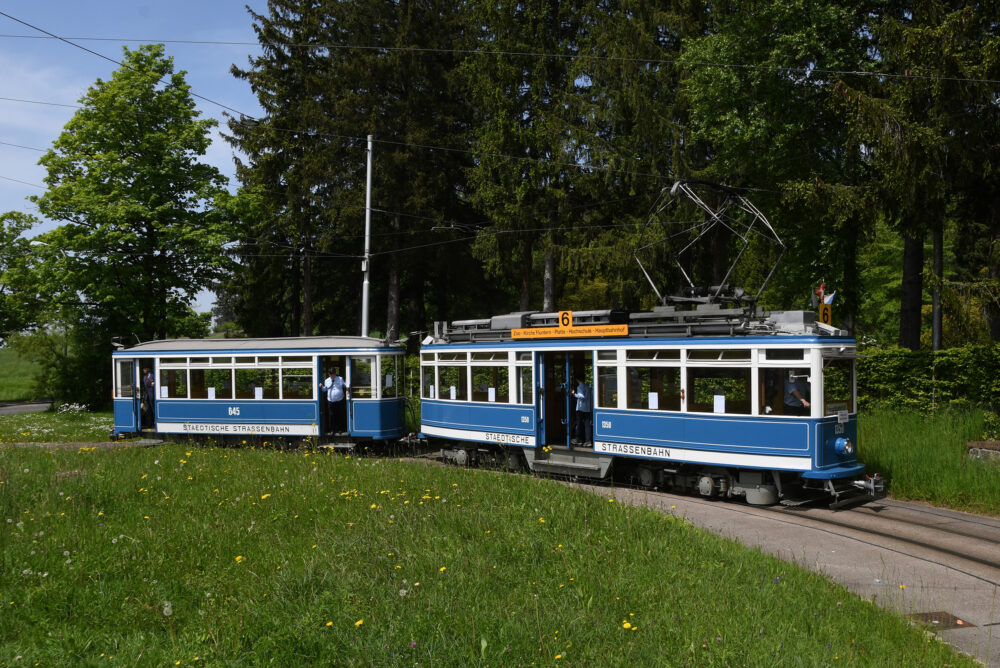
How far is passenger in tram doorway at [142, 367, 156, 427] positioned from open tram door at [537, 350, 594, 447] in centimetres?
1126

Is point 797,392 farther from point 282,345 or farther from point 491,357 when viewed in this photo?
point 282,345

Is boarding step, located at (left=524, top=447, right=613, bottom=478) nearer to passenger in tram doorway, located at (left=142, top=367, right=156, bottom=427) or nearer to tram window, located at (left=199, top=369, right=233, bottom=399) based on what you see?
tram window, located at (left=199, top=369, right=233, bottom=399)

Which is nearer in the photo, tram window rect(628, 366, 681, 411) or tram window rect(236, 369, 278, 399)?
tram window rect(628, 366, 681, 411)

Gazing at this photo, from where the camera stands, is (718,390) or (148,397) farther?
(148,397)

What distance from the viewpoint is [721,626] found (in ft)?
21.2

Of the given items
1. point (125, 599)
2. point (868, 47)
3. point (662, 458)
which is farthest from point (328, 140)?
point (125, 599)

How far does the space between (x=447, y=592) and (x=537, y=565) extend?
4.03 ft

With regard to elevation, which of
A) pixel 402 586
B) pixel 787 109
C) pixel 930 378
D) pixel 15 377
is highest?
pixel 787 109

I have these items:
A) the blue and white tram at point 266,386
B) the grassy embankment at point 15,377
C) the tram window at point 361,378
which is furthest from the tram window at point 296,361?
the grassy embankment at point 15,377

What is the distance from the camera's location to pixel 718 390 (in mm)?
13711

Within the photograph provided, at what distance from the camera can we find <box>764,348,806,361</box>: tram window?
507 inches

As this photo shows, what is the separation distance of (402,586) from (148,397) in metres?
17.3

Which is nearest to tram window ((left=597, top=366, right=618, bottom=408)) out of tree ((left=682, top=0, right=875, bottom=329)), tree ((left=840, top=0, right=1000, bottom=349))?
tree ((left=840, top=0, right=1000, bottom=349))

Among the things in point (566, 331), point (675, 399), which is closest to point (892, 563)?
point (675, 399)
